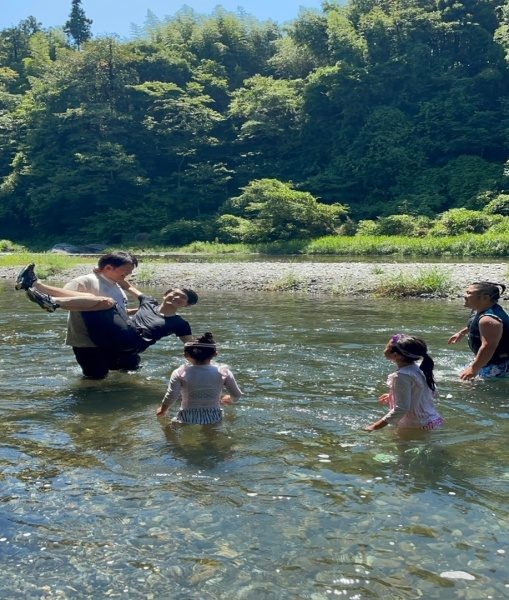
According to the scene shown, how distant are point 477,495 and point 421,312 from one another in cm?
1133

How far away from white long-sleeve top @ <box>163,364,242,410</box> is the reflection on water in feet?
1.05

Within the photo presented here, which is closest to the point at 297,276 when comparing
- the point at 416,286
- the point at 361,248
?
the point at 416,286

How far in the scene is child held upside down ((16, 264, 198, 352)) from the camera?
7.79 meters

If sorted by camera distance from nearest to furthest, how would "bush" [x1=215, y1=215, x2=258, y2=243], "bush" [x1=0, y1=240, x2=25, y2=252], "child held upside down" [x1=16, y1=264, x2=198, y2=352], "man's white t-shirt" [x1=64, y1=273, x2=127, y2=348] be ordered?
"child held upside down" [x1=16, y1=264, x2=198, y2=352]
"man's white t-shirt" [x1=64, y1=273, x2=127, y2=348]
"bush" [x1=215, y1=215, x2=258, y2=243]
"bush" [x1=0, y1=240, x2=25, y2=252]

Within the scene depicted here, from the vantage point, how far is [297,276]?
23.6 metres

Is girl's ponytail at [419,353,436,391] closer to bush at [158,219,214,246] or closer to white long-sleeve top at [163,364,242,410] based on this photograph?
white long-sleeve top at [163,364,242,410]

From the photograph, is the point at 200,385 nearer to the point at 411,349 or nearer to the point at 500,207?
the point at 411,349

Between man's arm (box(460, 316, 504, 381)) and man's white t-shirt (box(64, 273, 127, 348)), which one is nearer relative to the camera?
man's arm (box(460, 316, 504, 381))

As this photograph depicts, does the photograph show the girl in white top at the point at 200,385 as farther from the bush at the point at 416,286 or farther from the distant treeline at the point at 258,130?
the distant treeline at the point at 258,130

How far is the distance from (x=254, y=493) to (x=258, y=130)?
64.8 metres

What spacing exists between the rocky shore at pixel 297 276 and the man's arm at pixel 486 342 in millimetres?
11057

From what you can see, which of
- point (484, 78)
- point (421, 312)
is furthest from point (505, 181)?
point (421, 312)

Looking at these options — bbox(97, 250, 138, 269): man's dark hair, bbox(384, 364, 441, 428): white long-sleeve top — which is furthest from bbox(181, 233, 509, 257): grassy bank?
bbox(384, 364, 441, 428): white long-sleeve top

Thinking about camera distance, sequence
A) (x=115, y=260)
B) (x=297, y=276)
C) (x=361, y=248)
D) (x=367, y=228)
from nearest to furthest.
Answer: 1. (x=115, y=260)
2. (x=297, y=276)
3. (x=361, y=248)
4. (x=367, y=228)
